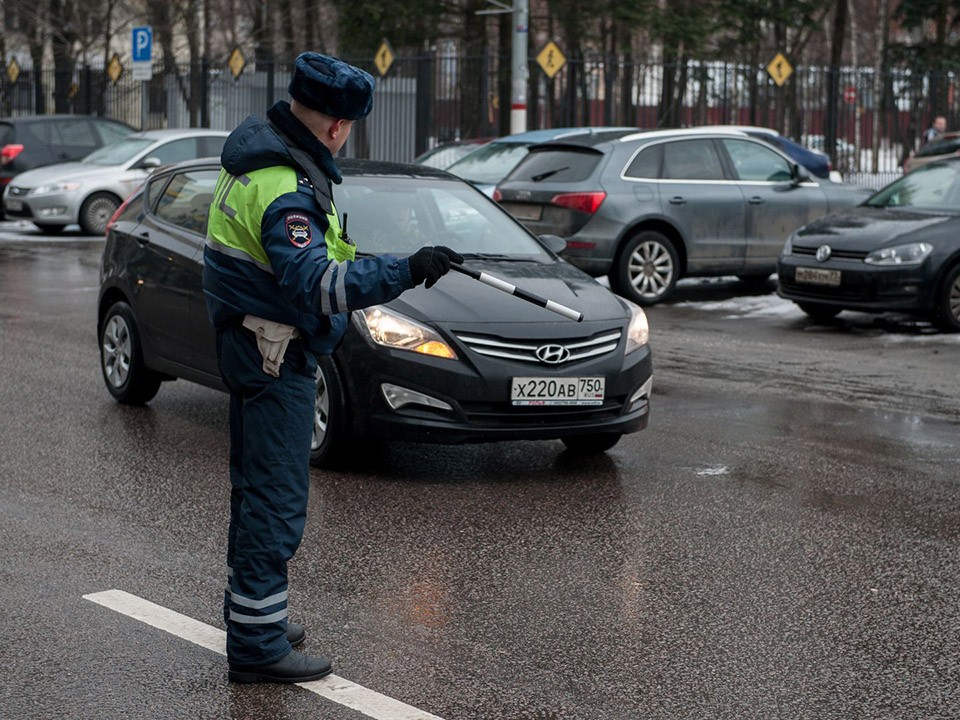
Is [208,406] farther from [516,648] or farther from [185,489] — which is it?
[516,648]

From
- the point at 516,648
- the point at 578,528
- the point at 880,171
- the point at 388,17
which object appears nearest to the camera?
the point at 516,648

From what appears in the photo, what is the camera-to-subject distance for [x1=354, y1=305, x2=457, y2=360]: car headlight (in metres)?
7.22

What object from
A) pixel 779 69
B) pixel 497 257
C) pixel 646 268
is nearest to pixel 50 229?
pixel 646 268

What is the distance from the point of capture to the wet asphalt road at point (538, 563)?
4543 millimetres

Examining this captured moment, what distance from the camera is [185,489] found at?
707cm

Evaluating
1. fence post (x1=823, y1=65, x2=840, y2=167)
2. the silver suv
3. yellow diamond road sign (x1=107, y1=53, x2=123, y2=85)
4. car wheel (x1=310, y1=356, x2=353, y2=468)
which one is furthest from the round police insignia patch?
yellow diamond road sign (x1=107, y1=53, x2=123, y2=85)

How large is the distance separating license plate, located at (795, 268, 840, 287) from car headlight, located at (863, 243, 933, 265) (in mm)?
281

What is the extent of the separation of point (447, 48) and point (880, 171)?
953 cm

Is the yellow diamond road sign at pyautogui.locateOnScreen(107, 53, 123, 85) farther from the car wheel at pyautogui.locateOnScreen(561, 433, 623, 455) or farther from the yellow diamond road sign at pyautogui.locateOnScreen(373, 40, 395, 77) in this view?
the car wheel at pyautogui.locateOnScreen(561, 433, 623, 455)

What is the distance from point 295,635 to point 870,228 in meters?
9.65

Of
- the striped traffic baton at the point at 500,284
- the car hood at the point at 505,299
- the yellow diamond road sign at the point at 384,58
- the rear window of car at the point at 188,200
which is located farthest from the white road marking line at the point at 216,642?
the yellow diamond road sign at the point at 384,58

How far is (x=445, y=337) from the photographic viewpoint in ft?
23.7

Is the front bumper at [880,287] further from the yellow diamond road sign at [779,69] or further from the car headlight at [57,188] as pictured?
the yellow diamond road sign at [779,69]

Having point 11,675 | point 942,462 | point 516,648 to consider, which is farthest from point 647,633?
point 942,462
